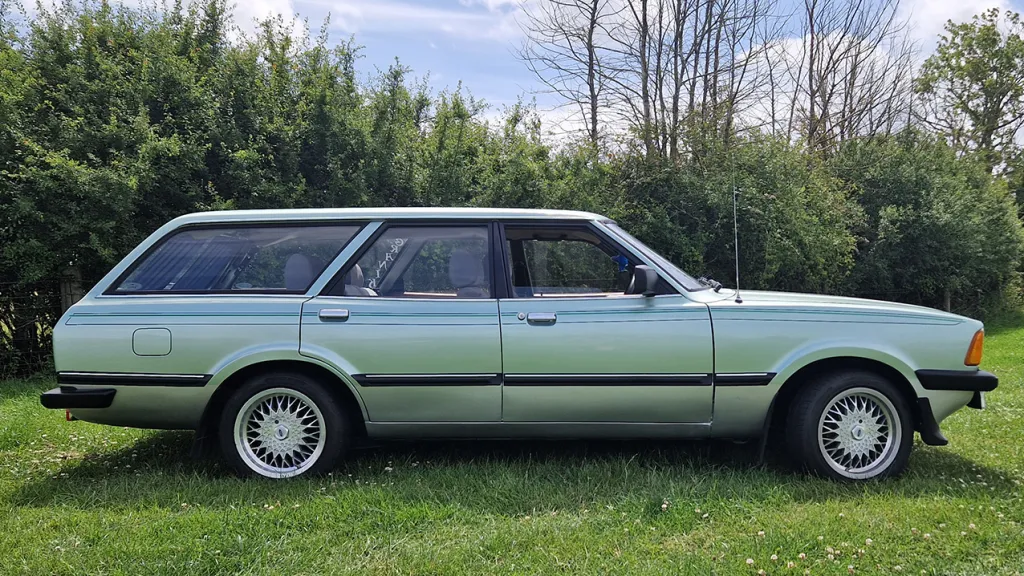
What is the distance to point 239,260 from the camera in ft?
13.4

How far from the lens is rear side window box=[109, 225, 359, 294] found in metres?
4.02

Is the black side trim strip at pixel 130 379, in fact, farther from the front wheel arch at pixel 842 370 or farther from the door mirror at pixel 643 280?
the front wheel arch at pixel 842 370

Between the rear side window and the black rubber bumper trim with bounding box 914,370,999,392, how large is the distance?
11.7 feet

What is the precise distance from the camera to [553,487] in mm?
3723

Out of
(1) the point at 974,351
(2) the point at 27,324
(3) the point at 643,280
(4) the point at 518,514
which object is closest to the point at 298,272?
(4) the point at 518,514

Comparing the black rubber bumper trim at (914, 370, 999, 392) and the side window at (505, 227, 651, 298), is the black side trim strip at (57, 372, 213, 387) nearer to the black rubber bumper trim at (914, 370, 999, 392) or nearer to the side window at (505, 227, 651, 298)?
the side window at (505, 227, 651, 298)

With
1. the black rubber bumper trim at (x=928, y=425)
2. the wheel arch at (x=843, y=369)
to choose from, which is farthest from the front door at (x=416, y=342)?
the black rubber bumper trim at (x=928, y=425)

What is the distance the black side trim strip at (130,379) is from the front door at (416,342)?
726 millimetres

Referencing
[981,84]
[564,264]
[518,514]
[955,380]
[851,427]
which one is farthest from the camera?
[981,84]

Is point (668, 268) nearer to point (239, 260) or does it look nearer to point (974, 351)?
point (974, 351)

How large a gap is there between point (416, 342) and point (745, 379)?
1.95m

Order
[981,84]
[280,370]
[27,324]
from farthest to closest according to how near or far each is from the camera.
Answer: [981,84]
[27,324]
[280,370]

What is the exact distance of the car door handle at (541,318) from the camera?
380 cm

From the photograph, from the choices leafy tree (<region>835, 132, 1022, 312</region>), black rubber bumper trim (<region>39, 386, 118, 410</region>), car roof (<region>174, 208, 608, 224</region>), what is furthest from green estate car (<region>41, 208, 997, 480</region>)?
leafy tree (<region>835, 132, 1022, 312</region>)
